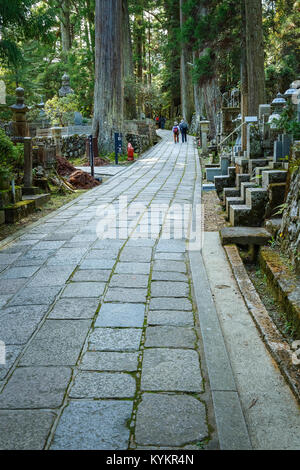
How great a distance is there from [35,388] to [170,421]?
0.78m

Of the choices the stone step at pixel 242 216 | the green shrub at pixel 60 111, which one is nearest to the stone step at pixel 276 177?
the stone step at pixel 242 216

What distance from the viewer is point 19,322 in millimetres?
3281

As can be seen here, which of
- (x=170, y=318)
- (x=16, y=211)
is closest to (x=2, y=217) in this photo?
(x=16, y=211)

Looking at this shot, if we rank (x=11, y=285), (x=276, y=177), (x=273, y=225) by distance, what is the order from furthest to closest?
(x=276, y=177)
(x=273, y=225)
(x=11, y=285)

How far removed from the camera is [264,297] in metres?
3.90

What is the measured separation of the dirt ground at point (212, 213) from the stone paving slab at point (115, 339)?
10.7ft

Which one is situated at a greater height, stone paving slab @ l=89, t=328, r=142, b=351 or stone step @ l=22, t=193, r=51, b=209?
stone step @ l=22, t=193, r=51, b=209

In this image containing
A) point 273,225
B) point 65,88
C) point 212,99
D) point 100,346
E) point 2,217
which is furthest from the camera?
point 65,88

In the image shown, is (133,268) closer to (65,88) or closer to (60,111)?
(60,111)

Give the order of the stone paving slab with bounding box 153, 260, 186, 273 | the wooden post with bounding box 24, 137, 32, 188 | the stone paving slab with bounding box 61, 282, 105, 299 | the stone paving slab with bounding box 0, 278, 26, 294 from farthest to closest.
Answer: the wooden post with bounding box 24, 137, 32, 188, the stone paving slab with bounding box 153, 260, 186, 273, the stone paving slab with bounding box 0, 278, 26, 294, the stone paving slab with bounding box 61, 282, 105, 299

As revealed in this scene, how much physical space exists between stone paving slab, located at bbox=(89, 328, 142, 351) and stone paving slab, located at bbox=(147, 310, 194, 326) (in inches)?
8.3

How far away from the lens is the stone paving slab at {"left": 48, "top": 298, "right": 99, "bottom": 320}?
→ 3.37 meters

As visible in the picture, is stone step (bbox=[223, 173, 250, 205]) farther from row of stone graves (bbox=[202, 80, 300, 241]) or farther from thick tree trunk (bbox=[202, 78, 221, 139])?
thick tree trunk (bbox=[202, 78, 221, 139])

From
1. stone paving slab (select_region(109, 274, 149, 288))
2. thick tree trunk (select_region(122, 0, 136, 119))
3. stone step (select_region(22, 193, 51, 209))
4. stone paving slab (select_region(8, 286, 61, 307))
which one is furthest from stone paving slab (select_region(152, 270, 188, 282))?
thick tree trunk (select_region(122, 0, 136, 119))
